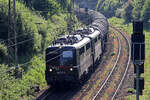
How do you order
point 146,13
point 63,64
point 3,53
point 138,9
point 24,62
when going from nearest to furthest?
point 63,64 → point 3,53 → point 24,62 → point 146,13 → point 138,9

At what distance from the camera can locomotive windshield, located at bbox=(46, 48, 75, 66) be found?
21.2 meters

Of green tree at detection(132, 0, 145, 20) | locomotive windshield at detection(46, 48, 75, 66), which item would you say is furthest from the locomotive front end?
green tree at detection(132, 0, 145, 20)

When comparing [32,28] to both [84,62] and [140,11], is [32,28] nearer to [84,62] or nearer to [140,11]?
[84,62]

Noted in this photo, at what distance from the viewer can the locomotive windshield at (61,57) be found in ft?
69.6

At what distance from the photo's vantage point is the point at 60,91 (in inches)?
886

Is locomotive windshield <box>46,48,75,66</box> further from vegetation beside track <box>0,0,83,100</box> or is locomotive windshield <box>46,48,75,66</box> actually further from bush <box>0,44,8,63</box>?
bush <box>0,44,8,63</box>

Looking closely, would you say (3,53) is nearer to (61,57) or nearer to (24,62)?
(24,62)

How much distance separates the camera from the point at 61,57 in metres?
21.3

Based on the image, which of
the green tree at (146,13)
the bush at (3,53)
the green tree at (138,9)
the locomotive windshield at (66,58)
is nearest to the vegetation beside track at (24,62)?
the bush at (3,53)

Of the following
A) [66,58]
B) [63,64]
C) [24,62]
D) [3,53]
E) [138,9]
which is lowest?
[24,62]

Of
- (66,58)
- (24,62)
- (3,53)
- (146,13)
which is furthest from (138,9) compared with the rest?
(3,53)

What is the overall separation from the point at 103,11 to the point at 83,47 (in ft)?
273

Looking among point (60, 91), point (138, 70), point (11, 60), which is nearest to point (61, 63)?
point (60, 91)

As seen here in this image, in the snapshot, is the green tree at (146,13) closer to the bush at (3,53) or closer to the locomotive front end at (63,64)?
the locomotive front end at (63,64)
